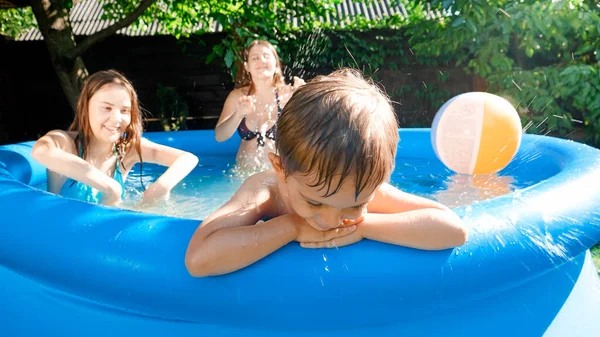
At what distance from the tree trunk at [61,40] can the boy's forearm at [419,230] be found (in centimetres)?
601

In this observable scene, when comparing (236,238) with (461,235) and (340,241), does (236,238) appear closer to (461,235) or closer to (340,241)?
(340,241)

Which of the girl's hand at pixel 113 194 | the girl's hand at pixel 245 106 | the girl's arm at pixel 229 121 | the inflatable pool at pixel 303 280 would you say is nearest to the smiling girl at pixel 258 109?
the girl's arm at pixel 229 121

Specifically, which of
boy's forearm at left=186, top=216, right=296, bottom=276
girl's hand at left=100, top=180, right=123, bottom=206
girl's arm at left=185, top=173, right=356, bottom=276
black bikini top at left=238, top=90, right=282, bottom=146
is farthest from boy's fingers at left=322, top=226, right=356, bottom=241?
black bikini top at left=238, top=90, right=282, bottom=146

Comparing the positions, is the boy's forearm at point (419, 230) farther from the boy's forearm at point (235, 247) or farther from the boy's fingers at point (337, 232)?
the boy's forearm at point (235, 247)

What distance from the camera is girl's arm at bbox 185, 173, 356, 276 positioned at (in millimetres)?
1518

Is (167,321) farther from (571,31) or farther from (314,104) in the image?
(571,31)

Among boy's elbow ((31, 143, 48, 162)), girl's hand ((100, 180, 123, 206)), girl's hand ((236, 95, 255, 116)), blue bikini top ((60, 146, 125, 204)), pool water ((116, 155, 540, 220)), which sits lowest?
pool water ((116, 155, 540, 220))

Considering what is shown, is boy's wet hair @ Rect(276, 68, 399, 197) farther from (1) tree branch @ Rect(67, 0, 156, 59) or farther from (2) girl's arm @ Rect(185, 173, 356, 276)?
(1) tree branch @ Rect(67, 0, 156, 59)

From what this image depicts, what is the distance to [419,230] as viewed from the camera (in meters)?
1.60

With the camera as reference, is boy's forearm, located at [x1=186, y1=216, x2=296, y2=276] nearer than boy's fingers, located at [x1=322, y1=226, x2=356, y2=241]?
Yes

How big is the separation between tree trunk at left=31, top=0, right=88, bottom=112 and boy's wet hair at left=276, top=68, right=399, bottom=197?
600 cm

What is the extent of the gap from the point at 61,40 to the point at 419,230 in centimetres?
653

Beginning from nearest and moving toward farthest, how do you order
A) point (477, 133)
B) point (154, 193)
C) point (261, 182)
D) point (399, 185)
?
point (261, 182)
point (154, 193)
point (477, 133)
point (399, 185)

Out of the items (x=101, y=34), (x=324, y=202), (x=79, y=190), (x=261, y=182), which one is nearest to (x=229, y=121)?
(x=79, y=190)
